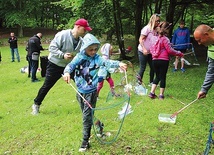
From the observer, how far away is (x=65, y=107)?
22.6ft

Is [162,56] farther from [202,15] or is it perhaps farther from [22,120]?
[202,15]

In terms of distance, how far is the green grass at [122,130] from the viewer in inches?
181

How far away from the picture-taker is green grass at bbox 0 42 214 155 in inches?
181

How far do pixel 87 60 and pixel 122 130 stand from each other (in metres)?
1.68

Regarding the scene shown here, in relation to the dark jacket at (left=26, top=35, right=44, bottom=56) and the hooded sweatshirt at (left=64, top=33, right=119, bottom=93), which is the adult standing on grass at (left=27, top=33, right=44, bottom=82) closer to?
the dark jacket at (left=26, top=35, right=44, bottom=56)

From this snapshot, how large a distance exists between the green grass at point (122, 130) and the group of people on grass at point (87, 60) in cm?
41

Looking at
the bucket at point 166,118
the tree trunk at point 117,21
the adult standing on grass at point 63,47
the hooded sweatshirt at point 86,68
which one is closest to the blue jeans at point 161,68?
the bucket at point 166,118

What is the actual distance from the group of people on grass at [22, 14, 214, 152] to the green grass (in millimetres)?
407

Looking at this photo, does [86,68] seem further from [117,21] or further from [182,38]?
[117,21]

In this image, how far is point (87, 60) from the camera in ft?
14.1

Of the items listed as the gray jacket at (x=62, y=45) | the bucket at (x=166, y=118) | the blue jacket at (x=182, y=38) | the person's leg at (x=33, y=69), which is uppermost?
the gray jacket at (x=62, y=45)

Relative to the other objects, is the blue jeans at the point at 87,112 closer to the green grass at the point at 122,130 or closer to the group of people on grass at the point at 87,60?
the group of people on grass at the point at 87,60

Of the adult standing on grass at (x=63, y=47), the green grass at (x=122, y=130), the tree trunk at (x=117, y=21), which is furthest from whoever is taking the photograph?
the tree trunk at (x=117, y=21)

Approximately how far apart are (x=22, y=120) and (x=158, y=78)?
3377 mm
